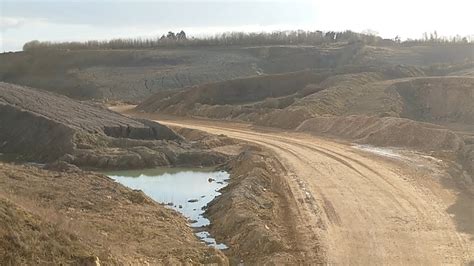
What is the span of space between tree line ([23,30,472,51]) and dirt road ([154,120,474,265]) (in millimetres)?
71934

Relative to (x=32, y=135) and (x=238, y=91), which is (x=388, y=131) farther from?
(x=238, y=91)

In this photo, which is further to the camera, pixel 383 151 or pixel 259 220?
pixel 383 151

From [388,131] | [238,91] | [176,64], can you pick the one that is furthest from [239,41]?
[388,131]

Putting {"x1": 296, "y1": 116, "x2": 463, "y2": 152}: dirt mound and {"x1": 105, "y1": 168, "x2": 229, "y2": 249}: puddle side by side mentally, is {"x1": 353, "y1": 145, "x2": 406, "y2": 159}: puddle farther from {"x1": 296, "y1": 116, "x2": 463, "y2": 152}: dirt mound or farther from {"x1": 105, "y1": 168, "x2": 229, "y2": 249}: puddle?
{"x1": 105, "y1": 168, "x2": 229, "y2": 249}: puddle

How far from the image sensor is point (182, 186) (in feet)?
81.5

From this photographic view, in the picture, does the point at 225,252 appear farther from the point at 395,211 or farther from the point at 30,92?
the point at 30,92

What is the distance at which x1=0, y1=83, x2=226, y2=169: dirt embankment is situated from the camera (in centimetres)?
2927

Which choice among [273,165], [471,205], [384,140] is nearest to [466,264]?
[471,205]

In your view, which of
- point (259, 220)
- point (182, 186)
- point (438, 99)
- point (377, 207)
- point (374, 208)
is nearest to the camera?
point (259, 220)

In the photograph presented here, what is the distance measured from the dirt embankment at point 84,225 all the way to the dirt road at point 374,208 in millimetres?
3194

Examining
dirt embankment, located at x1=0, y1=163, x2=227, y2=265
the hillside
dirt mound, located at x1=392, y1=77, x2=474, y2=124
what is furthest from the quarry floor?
the hillside

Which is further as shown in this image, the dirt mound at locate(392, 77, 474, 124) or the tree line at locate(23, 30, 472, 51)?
the tree line at locate(23, 30, 472, 51)

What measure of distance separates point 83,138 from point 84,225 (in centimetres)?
1743

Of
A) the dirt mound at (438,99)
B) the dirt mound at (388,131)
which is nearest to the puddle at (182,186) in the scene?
the dirt mound at (388,131)
